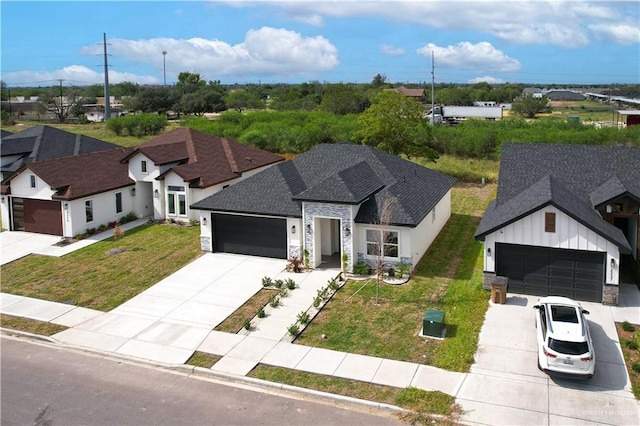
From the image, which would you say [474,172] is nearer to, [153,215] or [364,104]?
[153,215]

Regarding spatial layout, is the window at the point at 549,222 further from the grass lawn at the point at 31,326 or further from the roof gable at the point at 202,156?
the roof gable at the point at 202,156

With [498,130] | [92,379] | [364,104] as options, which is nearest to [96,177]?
[92,379]

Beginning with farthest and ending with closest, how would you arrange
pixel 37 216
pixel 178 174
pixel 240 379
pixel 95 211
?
pixel 178 174 → pixel 95 211 → pixel 37 216 → pixel 240 379

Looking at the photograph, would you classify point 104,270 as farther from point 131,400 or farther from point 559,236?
point 559,236

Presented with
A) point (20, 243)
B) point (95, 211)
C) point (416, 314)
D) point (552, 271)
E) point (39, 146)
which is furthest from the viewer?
point (39, 146)

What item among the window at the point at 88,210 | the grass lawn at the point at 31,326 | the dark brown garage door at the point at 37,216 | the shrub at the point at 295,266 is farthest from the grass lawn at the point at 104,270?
the shrub at the point at 295,266

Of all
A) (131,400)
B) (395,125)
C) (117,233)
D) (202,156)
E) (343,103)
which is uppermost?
(343,103)

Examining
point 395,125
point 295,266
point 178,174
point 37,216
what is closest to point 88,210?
Answer: point 37,216

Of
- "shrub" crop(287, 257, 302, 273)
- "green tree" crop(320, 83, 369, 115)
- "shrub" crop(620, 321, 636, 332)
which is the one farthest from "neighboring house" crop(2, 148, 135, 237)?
"green tree" crop(320, 83, 369, 115)
